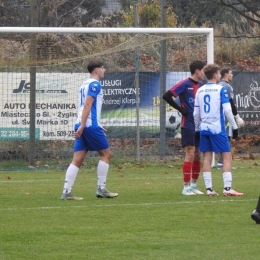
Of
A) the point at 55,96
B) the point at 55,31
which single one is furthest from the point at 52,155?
the point at 55,31

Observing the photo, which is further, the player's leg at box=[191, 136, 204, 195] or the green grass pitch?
the player's leg at box=[191, 136, 204, 195]

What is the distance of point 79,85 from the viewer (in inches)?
720

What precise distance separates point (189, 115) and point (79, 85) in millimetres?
6624

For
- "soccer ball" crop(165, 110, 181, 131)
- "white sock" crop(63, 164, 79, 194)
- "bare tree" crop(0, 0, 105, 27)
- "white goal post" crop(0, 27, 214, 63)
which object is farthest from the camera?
"bare tree" crop(0, 0, 105, 27)

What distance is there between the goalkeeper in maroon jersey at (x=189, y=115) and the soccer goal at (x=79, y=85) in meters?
5.78

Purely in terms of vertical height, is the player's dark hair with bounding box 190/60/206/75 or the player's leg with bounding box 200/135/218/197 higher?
the player's dark hair with bounding box 190/60/206/75

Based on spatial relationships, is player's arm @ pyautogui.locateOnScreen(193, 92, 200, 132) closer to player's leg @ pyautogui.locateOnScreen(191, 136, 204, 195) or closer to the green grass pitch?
player's leg @ pyautogui.locateOnScreen(191, 136, 204, 195)

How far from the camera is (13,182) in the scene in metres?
14.7

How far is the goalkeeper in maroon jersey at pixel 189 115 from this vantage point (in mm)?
11938

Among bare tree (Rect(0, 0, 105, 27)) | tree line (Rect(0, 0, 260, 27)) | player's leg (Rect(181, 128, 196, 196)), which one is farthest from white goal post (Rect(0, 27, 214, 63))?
bare tree (Rect(0, 0, 105, 27))

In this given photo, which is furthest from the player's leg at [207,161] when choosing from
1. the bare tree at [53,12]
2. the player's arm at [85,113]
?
the bare tree at [53,12]

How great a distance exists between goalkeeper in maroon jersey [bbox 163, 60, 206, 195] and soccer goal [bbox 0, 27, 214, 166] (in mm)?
5777

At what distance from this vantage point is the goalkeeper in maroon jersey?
39.2ft

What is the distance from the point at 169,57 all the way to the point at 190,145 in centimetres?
755
